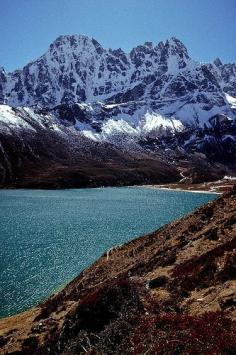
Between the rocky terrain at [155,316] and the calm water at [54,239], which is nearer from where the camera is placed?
the rocky terrain at [155,316]

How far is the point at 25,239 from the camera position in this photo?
309 ft

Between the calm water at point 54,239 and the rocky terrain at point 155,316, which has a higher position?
the rocky terrain at point 155,316

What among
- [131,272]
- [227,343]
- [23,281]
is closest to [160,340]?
[227,343]

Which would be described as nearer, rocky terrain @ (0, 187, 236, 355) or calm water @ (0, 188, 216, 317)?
rocky terrain @ (0, 187, 236, 355)

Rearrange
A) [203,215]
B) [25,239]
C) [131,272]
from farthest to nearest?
[25,239]
[203,215]
[131,272]

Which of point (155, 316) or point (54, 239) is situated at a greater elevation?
point (155, 316)

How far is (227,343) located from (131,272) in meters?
23.9

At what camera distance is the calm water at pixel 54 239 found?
2360 inches

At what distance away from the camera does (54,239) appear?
95.4 metres

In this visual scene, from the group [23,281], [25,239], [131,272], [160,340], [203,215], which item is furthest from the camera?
[25,239]

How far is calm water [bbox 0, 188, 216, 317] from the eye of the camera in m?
59.9

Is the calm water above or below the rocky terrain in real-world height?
below

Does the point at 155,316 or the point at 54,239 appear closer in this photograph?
the point at 155,316

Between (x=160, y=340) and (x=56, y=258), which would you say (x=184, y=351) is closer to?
(x=160, y=340)
